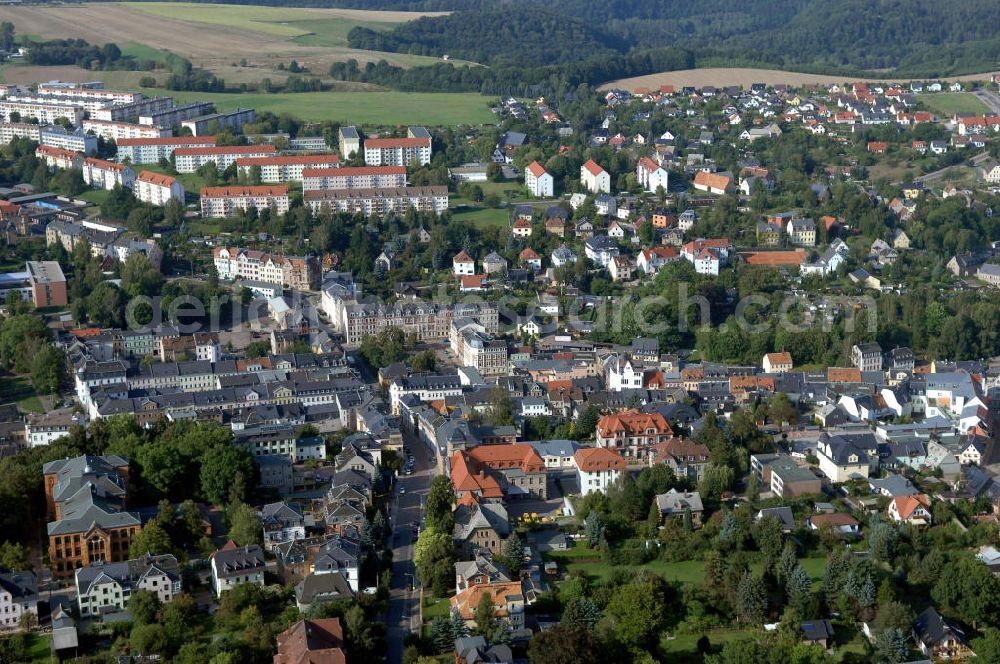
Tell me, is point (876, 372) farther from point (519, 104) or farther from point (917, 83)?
point (917, 83)

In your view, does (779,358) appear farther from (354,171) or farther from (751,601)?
(354,171)

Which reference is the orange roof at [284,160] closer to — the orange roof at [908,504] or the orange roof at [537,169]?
the orange roof at [537,169]

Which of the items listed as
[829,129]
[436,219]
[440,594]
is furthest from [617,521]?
[829,129]

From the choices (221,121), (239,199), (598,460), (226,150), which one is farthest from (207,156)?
(598,460)

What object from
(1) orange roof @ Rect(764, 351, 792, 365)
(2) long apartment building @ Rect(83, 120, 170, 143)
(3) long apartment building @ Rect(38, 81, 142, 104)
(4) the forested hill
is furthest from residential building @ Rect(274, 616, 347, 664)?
(4) the forested hill

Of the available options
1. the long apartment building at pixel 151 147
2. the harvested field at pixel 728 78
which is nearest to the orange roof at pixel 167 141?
the long apartment building at pixel 151 147

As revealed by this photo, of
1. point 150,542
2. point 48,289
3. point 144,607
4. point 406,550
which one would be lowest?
point 406,550
